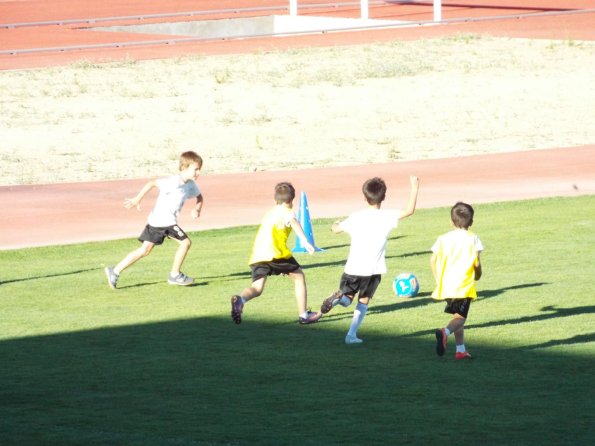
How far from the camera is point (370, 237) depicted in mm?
11359

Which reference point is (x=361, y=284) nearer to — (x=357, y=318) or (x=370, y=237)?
(x=357, y=318)

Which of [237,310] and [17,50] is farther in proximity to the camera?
[17,50]

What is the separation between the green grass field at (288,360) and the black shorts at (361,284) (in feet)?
1.38

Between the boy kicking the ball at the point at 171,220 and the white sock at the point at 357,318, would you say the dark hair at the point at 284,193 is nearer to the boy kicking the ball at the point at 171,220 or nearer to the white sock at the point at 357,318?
the white sock at the point at 357,318

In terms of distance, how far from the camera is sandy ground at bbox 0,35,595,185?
94.4 feet

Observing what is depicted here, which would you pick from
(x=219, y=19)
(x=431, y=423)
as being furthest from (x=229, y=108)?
(x=431, y=423)

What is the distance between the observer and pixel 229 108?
33969 mm

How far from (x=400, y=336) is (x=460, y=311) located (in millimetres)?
1038

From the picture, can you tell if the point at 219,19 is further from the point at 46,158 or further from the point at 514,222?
the point at 514,222

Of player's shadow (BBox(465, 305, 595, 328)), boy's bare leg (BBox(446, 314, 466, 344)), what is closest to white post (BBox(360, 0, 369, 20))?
player's shadow (BBox(465, 305, 595, 328))

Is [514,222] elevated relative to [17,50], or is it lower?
lower

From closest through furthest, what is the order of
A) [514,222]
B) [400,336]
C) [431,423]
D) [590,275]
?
[431,423] < [400,336] < [590,275] < [514,222]

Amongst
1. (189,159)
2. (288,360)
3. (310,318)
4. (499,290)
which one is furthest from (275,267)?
(499,290)

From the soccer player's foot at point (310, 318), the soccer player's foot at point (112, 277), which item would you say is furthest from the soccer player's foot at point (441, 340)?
the soccer player's foot at point (112, 277)
